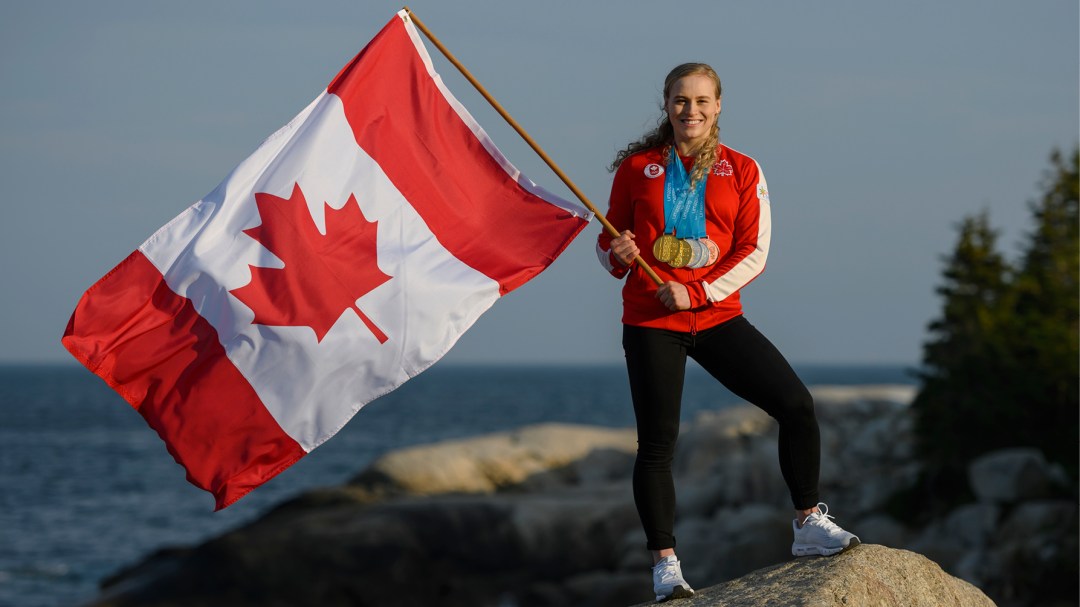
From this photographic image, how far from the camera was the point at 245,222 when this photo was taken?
6574mm

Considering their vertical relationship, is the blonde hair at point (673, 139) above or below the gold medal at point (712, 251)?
above

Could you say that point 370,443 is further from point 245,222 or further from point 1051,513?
point 245,222

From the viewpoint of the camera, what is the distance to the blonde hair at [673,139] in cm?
601

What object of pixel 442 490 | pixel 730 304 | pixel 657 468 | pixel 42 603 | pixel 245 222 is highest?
pixel 245 222

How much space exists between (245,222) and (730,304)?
247 centimetres

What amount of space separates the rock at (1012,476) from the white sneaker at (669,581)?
12.7 meters

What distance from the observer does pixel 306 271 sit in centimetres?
665

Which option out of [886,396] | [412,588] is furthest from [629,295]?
[886,396]

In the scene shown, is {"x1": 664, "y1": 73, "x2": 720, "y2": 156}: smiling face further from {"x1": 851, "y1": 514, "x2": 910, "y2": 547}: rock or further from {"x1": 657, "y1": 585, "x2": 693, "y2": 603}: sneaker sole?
{"x1": 851, "y1": 514, "x2": 910, "y2": 547}: rock

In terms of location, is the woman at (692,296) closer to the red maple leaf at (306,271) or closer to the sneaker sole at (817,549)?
the sneaker sole at (817,549)

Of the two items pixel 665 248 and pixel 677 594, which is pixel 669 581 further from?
pixel 665 248

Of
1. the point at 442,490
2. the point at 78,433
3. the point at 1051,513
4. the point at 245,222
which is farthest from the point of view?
the point at 78,433

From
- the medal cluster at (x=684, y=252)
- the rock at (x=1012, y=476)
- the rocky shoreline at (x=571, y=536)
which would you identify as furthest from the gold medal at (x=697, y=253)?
the rock at (x=1012, y=476)

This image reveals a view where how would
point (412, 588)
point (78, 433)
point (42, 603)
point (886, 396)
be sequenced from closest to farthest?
1. point (412, 588)
2. point (42, 603)
3. point (886, 396)
4. point (78, 433)
